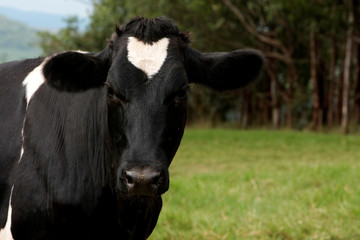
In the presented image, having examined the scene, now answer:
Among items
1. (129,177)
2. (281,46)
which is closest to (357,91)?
(281,46)

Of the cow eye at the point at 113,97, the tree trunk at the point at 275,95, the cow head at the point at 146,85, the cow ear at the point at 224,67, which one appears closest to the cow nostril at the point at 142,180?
the cow head at the point at 146,85

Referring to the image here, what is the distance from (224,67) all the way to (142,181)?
1.23 metres

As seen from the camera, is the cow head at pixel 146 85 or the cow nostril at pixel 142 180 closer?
the cow nostril at pixel 142 180

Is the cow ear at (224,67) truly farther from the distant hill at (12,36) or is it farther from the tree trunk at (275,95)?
the distant hill at (12,36)

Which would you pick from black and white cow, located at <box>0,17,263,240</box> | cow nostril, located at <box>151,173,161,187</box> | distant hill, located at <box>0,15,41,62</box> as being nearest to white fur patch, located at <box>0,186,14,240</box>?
black and white cow, located at <box>0,17,263,240</box>

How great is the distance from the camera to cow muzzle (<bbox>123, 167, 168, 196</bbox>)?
3209mm

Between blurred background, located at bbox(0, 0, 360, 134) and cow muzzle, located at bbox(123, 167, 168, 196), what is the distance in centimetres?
1401

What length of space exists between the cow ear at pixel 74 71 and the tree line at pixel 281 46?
49.9ft

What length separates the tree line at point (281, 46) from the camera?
19.5 metres

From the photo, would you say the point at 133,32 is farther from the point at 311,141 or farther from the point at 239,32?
the point at 239,32

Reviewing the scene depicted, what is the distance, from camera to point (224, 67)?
13.4 feet

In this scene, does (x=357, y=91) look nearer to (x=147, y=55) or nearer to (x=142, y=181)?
(x=147, y=55)

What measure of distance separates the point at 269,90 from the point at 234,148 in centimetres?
1143

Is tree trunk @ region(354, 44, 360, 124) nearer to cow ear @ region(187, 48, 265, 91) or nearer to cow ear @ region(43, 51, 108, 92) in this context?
cow ear @ region(187, 48, 265, 91)
